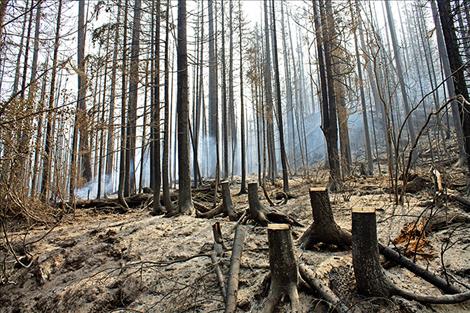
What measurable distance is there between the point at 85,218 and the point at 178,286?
573cm

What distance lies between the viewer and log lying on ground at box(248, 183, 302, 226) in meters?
4.77

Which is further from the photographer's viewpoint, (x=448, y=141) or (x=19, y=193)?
(x=448, y=141)

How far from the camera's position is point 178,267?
3.77 metres

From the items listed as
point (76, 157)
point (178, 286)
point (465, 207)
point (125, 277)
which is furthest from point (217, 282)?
point (76, 157)

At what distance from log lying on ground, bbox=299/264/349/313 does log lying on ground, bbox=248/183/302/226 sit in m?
1.94

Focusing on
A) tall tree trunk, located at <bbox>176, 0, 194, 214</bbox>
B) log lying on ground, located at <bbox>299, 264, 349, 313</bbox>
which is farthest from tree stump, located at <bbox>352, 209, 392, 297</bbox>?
tall tree trunk, located at <bbox>176, 0, 194, 214</bbox>

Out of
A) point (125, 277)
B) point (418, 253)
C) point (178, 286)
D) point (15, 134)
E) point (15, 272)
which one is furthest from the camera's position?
point (15, 272)

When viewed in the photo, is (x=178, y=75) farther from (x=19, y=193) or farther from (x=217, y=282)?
(x=217, y=282)

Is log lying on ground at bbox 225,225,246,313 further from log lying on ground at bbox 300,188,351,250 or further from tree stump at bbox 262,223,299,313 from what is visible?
log lying on ground at bbox 300,188,351,250

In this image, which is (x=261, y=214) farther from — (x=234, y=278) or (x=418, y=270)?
(x=418, y=270)

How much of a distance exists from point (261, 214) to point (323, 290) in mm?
2422

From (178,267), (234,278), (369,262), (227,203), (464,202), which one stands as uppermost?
(227,203)

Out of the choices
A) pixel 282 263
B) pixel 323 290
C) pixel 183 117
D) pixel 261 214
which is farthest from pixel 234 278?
pixel 183 117

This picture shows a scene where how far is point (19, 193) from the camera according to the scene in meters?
4.84
